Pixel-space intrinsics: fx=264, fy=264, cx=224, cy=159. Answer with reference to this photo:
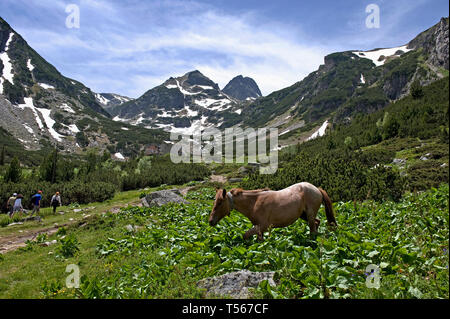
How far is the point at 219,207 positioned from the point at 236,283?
8.22 ft

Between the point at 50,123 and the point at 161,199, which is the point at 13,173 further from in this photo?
the point at 50,123

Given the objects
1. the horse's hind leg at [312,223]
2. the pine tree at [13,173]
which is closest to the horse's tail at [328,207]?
the horse's hind leg at [312,223]

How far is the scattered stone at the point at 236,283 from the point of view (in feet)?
15.0

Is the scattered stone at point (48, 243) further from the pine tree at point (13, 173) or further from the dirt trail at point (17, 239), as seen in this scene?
the pine tree at point (13, 173)

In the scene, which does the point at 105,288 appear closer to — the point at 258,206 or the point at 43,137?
the point at 258,206

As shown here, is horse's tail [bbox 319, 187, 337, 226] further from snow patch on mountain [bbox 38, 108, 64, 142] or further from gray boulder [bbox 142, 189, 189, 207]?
snow patch on mountain [bbox 38, 108, 64, 142]

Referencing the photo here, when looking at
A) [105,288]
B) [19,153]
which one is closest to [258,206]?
[105,288]

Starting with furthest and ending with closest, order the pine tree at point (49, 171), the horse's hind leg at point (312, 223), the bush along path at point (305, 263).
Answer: the pine tree at point (49, 171) < the horse's hind leg at point (312, 223) < the bush along path at point (305, 263)

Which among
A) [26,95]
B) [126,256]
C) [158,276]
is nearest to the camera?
[158,276]

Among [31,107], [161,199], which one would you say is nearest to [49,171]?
[161,199]

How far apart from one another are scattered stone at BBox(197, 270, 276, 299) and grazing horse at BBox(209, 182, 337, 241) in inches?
68.4

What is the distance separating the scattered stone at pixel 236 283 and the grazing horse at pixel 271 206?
5.70ft

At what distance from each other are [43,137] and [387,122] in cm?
16984

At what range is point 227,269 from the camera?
5.56 meters
